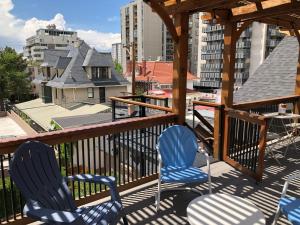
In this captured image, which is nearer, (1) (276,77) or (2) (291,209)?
(2) (291,209)

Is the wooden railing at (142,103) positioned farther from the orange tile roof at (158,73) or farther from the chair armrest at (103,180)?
the orange tile roof at (158,73)

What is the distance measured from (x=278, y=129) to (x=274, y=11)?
2.82 metres

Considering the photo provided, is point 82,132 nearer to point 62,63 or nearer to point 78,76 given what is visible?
point 78,76

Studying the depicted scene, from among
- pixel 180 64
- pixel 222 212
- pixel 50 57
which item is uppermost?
pixel 50 57

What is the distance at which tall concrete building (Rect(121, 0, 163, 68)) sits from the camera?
52.4m

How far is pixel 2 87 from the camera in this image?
3148 cm

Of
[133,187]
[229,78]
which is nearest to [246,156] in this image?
[229,78]

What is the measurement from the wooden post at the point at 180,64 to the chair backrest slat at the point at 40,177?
2156 mm

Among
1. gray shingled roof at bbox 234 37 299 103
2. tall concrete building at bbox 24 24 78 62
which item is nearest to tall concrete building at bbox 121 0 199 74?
gray shingled roof at bbox 234 37 299 103

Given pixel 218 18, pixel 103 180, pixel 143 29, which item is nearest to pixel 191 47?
pixel 143 29

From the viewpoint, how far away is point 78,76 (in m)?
22.8

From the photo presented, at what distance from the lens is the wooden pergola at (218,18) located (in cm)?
380

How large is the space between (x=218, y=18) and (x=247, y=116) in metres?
1.80

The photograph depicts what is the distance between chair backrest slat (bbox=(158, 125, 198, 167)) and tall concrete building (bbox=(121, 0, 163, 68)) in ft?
161
